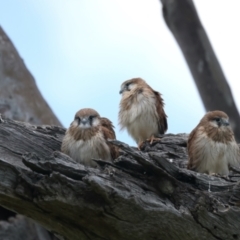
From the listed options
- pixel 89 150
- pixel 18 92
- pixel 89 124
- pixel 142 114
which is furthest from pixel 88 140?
pixel 18 92

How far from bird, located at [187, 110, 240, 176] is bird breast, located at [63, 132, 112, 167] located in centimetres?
91

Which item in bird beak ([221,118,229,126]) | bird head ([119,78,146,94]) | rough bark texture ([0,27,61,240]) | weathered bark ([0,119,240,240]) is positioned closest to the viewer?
weathered bark ([0,119,240,240])

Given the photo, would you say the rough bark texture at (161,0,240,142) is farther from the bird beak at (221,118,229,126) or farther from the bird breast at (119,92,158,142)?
the bird beak at (221,118,229,126)

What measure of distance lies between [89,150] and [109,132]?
38 centimetres

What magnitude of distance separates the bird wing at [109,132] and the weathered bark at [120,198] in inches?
23.6

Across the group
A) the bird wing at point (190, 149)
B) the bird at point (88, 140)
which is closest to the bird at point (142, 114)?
the bird wing at point (190, 149)

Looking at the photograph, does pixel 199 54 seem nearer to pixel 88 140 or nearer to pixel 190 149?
pixel 190 149

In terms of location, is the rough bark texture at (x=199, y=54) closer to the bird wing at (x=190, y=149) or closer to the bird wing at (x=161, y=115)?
the bird wing at (x=161, y=115)

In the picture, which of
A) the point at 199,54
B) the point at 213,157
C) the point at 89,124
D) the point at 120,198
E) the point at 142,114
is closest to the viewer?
the point at 120,198

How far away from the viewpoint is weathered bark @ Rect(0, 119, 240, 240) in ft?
24.8

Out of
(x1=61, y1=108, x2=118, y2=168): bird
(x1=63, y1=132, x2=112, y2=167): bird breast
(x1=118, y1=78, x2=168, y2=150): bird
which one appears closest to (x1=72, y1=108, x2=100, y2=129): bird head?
(x1=61, y1=108, x2=118, y2=168): bird

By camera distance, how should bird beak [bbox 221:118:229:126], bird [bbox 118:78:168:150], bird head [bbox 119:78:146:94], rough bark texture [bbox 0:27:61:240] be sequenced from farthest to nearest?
rough bark texture [bbox 0:27:61:240] → bird head [bbox 119:78:146:94] → bird [bbox 118:78:168:150] → bird beak [bbox 221:118:229:126]

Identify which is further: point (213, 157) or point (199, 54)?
point (199, 54)

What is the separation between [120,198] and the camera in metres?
7.48
